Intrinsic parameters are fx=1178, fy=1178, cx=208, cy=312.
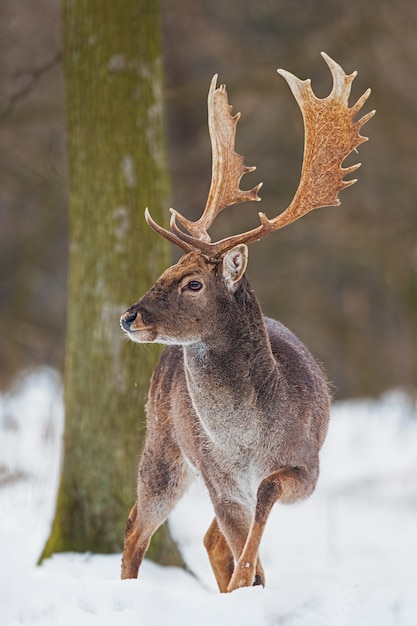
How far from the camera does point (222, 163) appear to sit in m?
6.39

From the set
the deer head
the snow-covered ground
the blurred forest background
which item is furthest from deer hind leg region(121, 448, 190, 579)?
the blurred forest background

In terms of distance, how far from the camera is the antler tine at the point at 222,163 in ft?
20.8

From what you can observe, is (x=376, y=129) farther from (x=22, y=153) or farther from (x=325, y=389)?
(x=325, y=389)

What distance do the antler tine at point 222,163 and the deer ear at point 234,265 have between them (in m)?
0.54

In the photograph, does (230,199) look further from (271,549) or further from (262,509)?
(271,549)

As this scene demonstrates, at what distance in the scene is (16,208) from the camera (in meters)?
17.3

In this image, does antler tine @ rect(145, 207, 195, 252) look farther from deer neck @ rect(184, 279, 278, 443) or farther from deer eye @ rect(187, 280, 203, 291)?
deer neck @ rect(184, 279, 278, 443)

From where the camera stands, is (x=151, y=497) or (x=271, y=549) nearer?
(x=151, y=497)

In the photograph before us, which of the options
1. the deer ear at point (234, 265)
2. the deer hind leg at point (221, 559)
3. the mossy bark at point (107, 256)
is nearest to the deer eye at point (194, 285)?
the deer ear at point (234, 265)

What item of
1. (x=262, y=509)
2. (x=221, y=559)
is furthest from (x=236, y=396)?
(x=221, y=559)

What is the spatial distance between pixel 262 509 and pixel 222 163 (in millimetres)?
1929

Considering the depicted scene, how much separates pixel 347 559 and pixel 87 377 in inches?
106

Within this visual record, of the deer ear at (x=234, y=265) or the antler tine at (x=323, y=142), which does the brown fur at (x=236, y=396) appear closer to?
the deer ear at (x=234, y=265)

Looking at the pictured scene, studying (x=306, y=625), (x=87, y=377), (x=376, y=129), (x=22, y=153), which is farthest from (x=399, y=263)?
(x=306, y=625)
